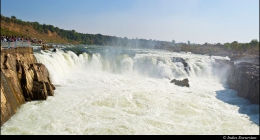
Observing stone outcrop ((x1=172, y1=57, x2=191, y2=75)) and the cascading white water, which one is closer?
the cascading white water

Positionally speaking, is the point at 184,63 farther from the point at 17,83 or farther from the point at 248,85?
the point at 17,83

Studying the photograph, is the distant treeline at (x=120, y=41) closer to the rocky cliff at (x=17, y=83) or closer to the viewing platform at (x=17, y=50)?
the viewing platform at (x=17, y=50)

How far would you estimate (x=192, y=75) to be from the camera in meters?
29.1

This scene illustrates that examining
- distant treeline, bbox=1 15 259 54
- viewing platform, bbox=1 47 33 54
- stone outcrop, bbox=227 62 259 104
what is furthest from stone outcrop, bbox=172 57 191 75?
distant treeline, bbox=1 15 259 54

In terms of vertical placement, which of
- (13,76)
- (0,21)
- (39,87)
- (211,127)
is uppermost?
(0,21)

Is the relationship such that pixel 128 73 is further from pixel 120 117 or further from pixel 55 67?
pixel 120 117

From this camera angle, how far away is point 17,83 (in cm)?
1177

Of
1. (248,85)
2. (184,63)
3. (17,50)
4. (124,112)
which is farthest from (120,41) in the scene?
(124,112)

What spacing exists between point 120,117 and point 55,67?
10.8 meters

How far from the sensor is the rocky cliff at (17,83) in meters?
9.97

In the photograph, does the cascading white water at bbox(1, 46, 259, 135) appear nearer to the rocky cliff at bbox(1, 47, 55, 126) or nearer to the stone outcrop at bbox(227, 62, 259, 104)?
the rocky cliff at bbox(1, 47, 55, 126)

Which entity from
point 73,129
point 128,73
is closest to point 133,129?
point 73,129

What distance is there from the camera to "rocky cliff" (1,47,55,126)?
9969 millimetres
